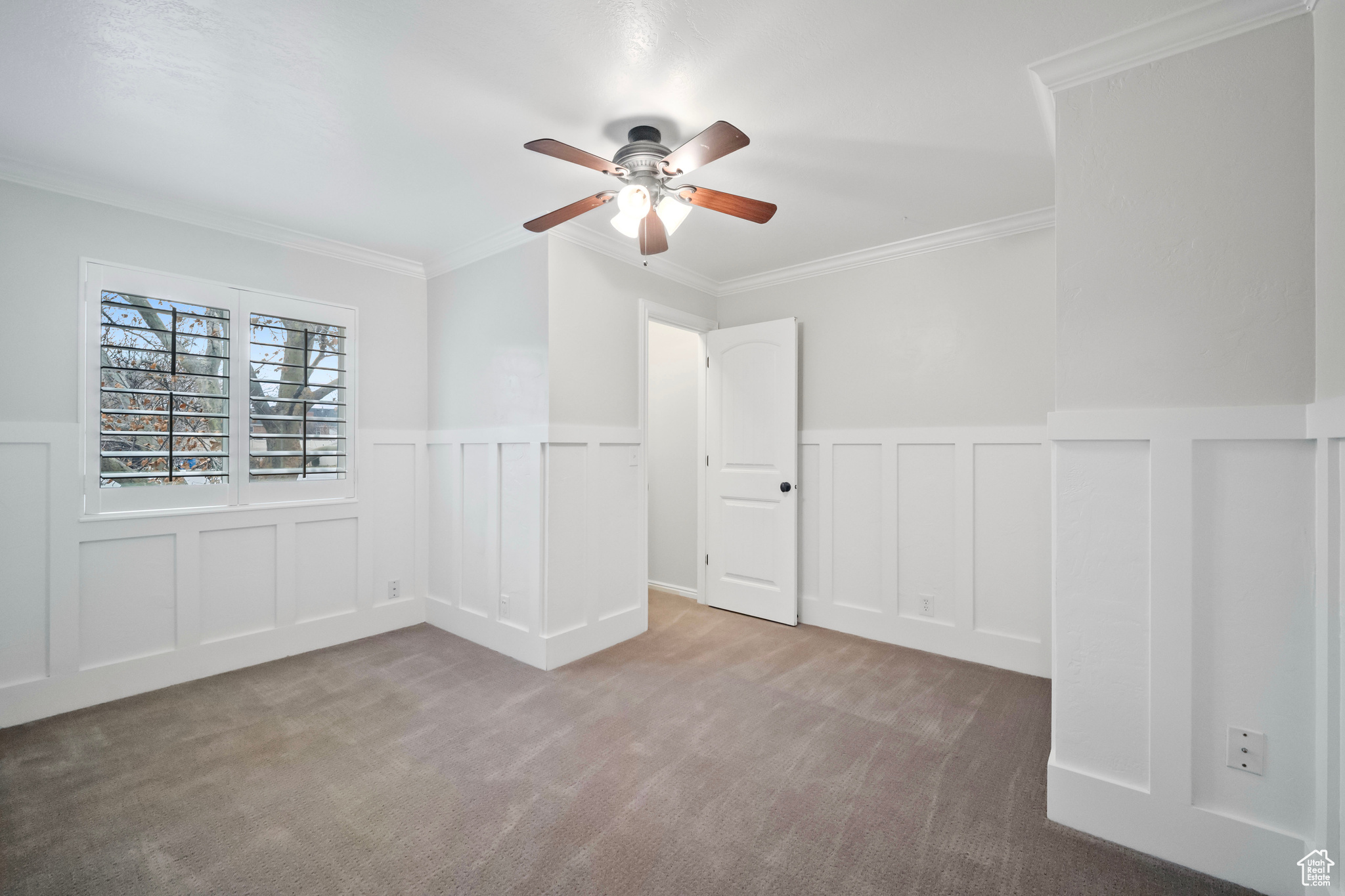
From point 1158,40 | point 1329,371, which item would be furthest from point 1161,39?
point 1329,371

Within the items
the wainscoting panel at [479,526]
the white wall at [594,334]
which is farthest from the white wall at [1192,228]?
the wainscoting panel at [479,526]

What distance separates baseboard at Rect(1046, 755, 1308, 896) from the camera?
60.6 inches

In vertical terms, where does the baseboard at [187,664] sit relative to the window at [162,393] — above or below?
below

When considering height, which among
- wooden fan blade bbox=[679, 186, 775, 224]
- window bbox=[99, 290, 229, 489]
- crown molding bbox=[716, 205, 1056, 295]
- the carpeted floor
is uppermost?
crown molding bbox=[716, 205, 1056, 295]

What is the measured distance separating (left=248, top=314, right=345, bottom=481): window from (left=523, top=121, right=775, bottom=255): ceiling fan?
74.6 inches

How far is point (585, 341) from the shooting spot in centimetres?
329

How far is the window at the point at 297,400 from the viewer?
315 centimetres

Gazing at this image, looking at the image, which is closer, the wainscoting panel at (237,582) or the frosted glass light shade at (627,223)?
the frosted glass light shade at (627,223)

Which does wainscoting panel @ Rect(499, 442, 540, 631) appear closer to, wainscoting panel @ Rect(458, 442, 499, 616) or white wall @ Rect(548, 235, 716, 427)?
wainscoting panel @ Rect(458, 442, 499, 616)

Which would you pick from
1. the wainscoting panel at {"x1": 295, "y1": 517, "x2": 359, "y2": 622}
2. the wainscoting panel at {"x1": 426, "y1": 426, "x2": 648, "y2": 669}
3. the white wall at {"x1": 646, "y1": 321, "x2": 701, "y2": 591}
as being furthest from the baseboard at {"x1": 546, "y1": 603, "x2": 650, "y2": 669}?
the wainscoting panel at {"x1": 295, "y1": 517, "x2": 359, "y2": 622}

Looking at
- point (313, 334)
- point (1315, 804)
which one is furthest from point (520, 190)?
point (1315, 804)

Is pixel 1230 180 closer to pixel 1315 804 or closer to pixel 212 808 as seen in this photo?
pixel 1315 804

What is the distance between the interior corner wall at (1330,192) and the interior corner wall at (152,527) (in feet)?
13.7

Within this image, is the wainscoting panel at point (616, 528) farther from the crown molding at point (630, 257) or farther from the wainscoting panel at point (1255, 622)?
the wainscoting panel at point (1255, 622)
